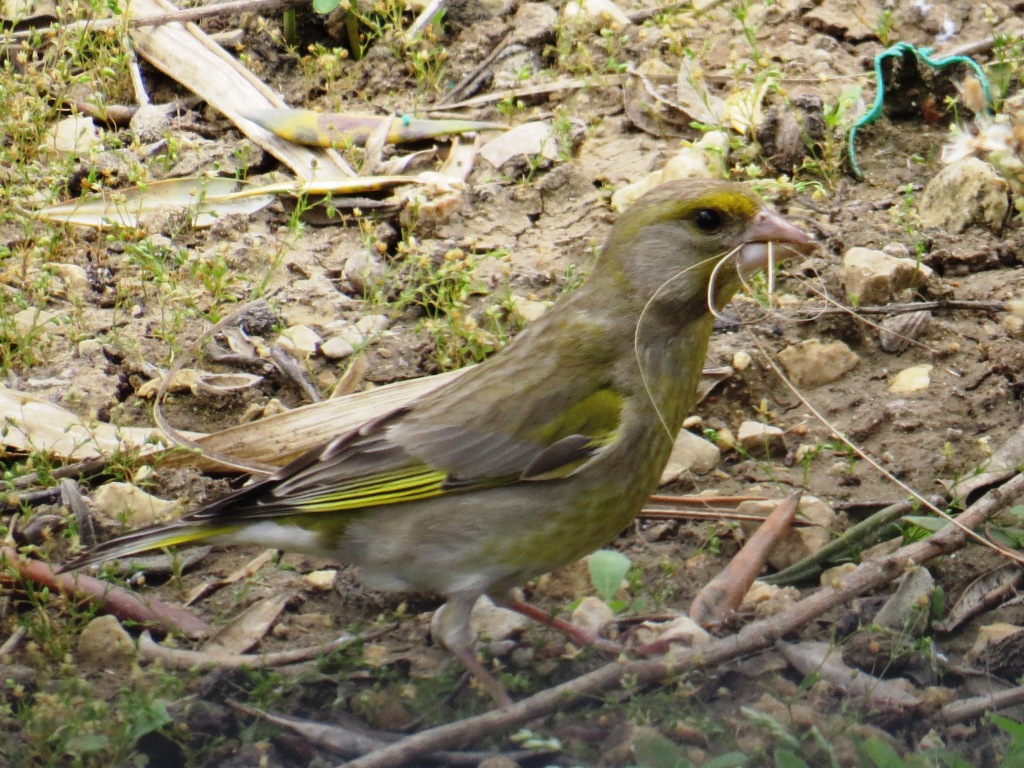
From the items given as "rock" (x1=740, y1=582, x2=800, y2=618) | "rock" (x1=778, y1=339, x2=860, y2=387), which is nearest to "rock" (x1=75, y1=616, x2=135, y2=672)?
"rock" (x1=740, y1=582, x2=800, y2=618)

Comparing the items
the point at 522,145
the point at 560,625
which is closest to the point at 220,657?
the point at 560,625

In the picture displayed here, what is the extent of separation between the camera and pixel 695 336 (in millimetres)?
4148

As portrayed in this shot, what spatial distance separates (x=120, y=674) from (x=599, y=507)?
1.38m

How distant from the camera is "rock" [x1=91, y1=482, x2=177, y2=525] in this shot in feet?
15.0

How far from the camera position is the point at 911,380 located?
495 centimetres

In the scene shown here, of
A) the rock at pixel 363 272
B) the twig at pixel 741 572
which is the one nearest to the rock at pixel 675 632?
the twig at pixel 741 572

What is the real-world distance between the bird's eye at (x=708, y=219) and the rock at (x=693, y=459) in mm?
935

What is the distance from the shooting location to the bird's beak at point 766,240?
409 cm

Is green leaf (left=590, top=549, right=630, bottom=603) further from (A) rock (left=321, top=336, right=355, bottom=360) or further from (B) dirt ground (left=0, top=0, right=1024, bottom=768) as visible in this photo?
(A) rock (left=321, top=336, right=355, bottom=360)

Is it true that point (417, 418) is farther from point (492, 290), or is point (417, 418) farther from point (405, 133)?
point (405, 133)

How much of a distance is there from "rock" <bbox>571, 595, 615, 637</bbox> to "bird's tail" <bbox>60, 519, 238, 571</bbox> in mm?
1016

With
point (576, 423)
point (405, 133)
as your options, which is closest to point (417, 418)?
point (576, 423)

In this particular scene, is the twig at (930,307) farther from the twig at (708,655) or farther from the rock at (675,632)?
the rock at (675,632)

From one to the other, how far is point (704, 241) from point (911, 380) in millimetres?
1229
